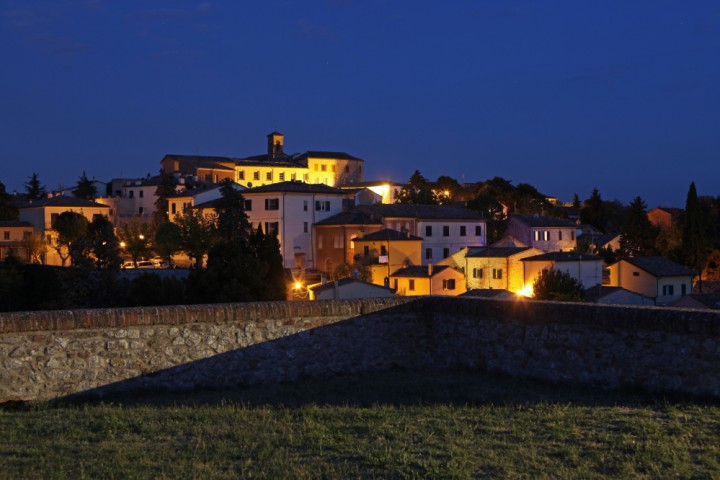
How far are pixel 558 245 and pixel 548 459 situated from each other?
3152 inches

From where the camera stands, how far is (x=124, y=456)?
716cm

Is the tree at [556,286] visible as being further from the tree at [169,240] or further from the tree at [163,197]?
the tree at [163,197]

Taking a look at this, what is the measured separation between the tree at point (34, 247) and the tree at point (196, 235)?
1341 cm

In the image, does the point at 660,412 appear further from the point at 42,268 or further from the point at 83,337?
the point at 42,268

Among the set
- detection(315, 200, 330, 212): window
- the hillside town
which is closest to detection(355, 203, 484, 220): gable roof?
the hillside town

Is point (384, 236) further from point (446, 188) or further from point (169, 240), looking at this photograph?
point (446, 188)

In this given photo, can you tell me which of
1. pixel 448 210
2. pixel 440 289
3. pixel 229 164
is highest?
pixel 229 164

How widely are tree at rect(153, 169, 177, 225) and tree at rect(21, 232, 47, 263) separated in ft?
50.7

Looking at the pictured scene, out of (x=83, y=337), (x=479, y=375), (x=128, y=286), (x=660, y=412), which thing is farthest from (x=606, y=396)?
(x=128, y=286)

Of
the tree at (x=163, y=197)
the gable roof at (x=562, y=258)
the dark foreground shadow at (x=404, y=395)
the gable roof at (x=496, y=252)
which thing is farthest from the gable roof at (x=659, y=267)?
the dark foreground shadow at (x=404, y=395)

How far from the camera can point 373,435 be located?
7.96m

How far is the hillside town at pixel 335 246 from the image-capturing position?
1825 inches

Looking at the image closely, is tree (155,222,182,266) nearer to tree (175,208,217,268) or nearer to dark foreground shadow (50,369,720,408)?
tree (175,208,217,268)

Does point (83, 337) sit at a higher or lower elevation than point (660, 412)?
higher
